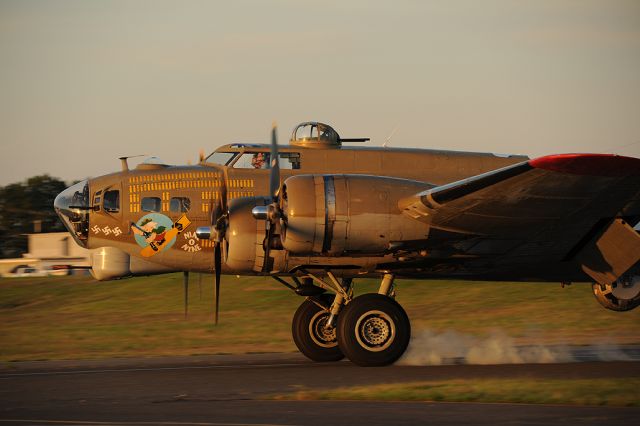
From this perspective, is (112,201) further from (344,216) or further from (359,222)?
(359,222)

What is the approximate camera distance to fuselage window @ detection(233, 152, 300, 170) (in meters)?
17.0

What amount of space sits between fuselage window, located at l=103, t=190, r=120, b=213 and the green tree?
6481 cm

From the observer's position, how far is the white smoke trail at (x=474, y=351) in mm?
15617

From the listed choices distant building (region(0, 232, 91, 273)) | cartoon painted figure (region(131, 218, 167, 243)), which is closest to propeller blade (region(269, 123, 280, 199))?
cartoon painted figure (region(131, 218, 167, 243))

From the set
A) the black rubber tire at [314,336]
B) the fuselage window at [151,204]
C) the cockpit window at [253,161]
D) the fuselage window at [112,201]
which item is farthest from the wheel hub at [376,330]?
the fuselage window at [112,201]

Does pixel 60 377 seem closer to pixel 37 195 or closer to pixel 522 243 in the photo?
pixel 522 243

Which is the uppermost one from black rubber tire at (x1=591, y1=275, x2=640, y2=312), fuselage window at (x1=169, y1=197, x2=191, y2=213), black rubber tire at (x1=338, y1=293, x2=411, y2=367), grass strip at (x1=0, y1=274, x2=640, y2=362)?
fuselage window at (x1=169, y1=197, x2=191, y2=213)

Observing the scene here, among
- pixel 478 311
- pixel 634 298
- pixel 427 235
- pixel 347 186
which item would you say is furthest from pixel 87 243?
pixel 478 311

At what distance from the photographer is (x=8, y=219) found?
269 feet

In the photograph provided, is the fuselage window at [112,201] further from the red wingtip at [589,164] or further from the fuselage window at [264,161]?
the red wingtip at [589,164]

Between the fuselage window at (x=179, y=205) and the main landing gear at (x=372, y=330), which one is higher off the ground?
the fuselage window at (x=179, y=205)

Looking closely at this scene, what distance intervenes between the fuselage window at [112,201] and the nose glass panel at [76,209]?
1.13 feet

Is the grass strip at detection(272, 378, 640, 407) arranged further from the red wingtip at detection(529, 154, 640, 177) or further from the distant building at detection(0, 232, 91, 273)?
the distant building at detection(0, 232, 91, 273)

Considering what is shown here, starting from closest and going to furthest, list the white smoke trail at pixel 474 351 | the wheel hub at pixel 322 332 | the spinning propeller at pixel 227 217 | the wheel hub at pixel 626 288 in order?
1. the spinning propeller at pixel 227 217
2. the white smoke trail at pixel 474 351
3. the wheel hub at pixel 626 288
4. the wheel hub at pixel 322 332
